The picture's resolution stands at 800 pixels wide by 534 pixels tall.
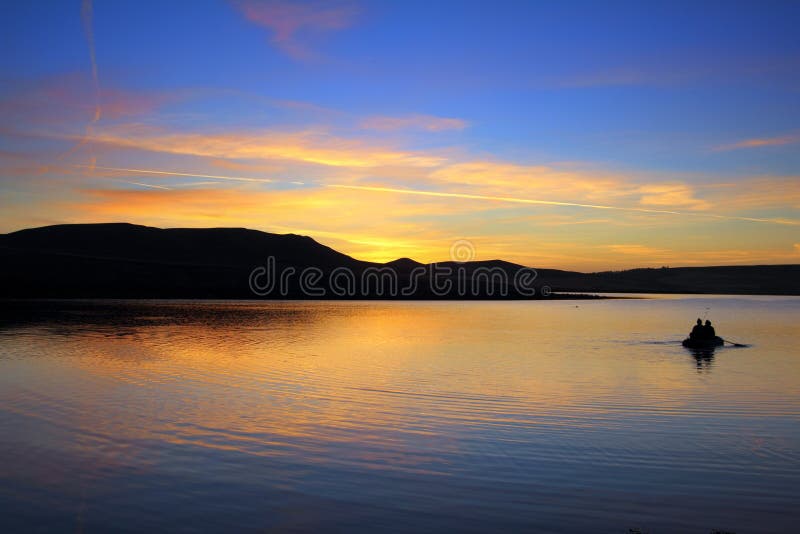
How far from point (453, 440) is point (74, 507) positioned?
8.57 meters

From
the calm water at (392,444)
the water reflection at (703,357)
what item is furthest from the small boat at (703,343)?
the calm water at (392,444)

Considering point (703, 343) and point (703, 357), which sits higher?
point (703, 343)

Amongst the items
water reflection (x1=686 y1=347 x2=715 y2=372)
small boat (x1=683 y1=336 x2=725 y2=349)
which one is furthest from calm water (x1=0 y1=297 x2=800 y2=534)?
small boat (x1=683 y1=336 x2=725 y2=349)

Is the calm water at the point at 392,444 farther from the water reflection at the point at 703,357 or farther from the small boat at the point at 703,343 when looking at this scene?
the small boat at the point at 703,343

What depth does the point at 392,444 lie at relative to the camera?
15.4m

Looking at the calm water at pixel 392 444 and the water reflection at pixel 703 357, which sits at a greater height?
the calm water at pixel 392 444

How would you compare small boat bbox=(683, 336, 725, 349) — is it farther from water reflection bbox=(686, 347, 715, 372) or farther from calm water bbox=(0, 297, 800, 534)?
calm water bbox=(0, 297, 800, 534)

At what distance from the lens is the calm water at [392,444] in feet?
34.7

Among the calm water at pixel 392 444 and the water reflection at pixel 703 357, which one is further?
the water reflection at pixel 703 357

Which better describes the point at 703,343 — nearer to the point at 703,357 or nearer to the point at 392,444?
the point at 703,357

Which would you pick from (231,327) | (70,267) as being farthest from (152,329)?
(70,267)

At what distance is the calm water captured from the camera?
10578 millimetres

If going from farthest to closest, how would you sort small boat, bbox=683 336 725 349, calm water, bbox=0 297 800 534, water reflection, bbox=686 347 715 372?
small boat, bbox=683 336 725 349, water reflection, bbox=686 347 715 372, calm water, bbox=0 297 800 534

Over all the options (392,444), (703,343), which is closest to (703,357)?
(703,343)
